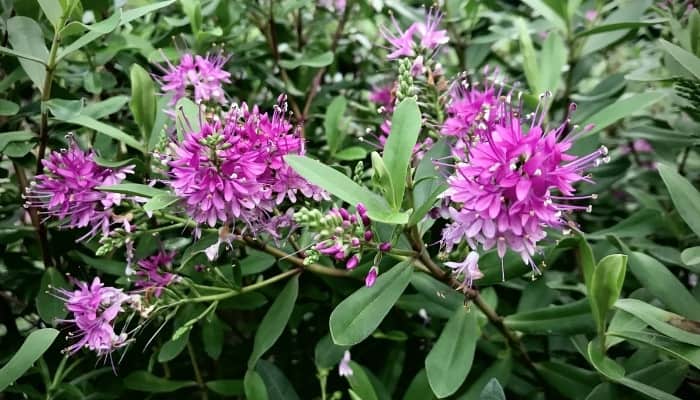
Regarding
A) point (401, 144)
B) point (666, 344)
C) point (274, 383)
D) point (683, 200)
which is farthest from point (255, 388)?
point (683, 200)

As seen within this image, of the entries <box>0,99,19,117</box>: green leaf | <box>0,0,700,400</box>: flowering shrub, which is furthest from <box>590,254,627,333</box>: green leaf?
<box>0,99,19,117</box>: green leaf

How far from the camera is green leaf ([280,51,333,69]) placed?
136 centimetres

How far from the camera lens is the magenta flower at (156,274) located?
40.4 inches

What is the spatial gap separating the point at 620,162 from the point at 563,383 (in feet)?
1.99

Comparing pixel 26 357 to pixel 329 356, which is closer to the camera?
pixel 26 357

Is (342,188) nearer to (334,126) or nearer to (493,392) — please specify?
(493,392)

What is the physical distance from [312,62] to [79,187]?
0.55m

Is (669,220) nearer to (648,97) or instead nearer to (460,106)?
(648,97)

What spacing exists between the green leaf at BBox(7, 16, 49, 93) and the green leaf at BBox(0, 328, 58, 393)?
417 millimetres

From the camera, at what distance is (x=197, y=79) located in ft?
3.88

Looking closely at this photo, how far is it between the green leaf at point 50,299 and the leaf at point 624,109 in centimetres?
94

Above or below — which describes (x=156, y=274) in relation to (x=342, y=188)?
below

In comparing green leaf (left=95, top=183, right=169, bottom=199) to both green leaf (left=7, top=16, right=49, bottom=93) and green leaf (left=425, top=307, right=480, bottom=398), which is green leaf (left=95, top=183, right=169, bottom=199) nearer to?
green leaf (left=7, top=16, right=49, bottom=93)

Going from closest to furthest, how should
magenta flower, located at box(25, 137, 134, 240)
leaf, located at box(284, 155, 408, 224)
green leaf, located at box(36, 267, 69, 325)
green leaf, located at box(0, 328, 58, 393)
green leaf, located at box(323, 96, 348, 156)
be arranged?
leaf, located at box(284, 155, 408, 224) < green leaf, located at box(0, 328, 58, 393) < magenta flower, located at box(25, 137, 134, 240) < green leaf, located at box(36, 267, 69, 325) < green leaf, located at box(323, 96, 348, 156)
